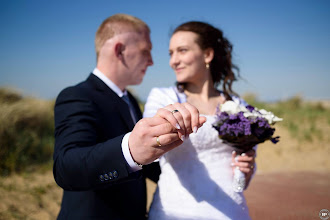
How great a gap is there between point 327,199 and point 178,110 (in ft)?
21.0

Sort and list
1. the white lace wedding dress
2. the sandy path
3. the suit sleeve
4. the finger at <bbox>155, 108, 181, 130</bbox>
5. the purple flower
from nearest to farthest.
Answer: the finger at <bbox>155, 108, 181, 130</bbox>
the suit sleeve
the purple flower
the white lace wedding dress
the sandy path

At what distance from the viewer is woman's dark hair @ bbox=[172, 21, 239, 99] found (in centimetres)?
286

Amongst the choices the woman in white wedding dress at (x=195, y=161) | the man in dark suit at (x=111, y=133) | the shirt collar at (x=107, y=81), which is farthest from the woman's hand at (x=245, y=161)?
the shirt collar at (x=107, y=81)

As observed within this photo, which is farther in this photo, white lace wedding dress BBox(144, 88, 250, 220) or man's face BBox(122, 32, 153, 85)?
man's face BBox(122, 32, 153, 85)

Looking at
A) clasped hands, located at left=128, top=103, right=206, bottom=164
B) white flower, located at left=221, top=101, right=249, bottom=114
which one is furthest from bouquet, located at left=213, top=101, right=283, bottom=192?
clasped hands, located at left=128, top=103, right=206, bottom=164

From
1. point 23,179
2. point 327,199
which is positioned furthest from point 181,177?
point 23,179

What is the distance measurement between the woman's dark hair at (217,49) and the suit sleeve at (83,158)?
1.58 meters

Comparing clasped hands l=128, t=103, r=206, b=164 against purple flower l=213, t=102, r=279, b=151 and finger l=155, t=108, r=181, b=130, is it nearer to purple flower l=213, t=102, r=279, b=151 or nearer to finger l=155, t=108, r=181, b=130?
finger l=155, t=108, r=181, b=130

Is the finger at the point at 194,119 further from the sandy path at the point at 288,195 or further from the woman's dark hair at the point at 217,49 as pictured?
the sandy path at the point at 288,195

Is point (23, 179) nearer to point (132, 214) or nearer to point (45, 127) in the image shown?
point (45, 127)

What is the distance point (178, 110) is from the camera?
1121mm

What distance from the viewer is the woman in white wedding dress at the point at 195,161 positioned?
2268 mm

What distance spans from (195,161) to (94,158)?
131 centimetres

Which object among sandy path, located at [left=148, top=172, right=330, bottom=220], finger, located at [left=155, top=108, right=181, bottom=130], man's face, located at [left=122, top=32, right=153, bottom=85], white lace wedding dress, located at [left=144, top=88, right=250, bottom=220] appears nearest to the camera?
finger, located at [left=155, top=108, right=181, bottom=130]
